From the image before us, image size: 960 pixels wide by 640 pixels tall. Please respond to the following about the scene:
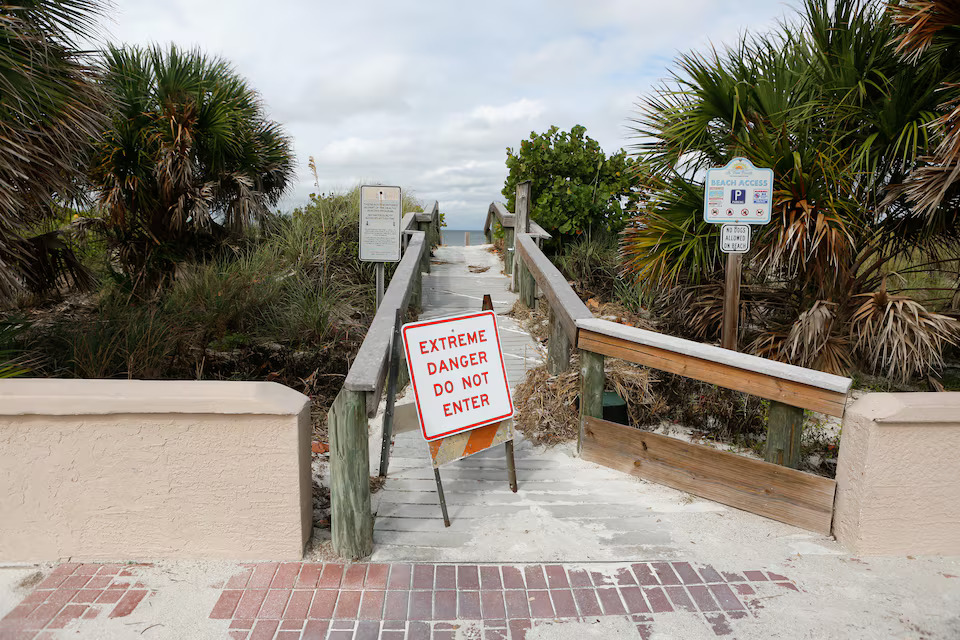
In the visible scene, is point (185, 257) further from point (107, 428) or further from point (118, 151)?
point (107, 428)

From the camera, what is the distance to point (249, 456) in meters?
3.45

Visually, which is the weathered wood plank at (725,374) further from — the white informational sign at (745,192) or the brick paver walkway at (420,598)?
the white informational sign at (745,192)

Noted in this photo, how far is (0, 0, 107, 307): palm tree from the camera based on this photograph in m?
4.77

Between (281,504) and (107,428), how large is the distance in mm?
1004

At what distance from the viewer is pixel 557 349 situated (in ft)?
19.9

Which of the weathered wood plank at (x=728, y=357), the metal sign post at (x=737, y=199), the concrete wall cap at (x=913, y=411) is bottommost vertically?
the concrete wall cap at (x=913, y=411)

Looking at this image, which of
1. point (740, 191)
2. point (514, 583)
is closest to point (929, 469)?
point (514, 583)

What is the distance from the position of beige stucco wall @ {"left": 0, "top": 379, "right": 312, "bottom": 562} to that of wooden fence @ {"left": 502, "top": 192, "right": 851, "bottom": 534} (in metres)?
2.29

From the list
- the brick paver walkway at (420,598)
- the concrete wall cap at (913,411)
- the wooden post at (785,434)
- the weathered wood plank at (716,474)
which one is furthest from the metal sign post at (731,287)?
the brick paver walkway at (420,598)

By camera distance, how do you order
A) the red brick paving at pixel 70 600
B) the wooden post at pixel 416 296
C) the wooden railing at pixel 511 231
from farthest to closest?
the wooden railing at pixel 511 231 → the wooden post at pixel 416 296 → the red brick paving at pixel 70 600

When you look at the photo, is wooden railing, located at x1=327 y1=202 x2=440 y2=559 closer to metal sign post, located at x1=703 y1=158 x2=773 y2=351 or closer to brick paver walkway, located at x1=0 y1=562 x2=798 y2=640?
brick paver walkway, located at x1=0 y1=562 x2=798 y2=640

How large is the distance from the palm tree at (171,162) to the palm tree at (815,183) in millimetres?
6051

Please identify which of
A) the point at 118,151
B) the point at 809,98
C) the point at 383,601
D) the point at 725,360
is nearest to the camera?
the point at 383,601

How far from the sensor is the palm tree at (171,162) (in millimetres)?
8711
